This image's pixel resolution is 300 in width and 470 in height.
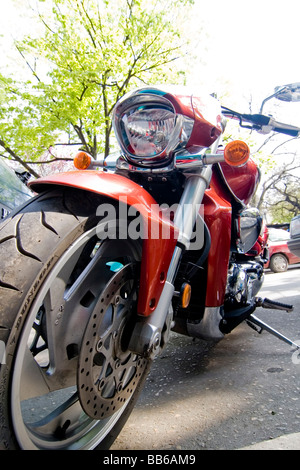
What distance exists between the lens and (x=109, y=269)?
1.35 meters

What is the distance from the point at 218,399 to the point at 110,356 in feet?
2.89

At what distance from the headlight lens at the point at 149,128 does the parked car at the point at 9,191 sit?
8.49 feet

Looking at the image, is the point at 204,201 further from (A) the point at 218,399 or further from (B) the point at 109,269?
(A) the point at 218,399

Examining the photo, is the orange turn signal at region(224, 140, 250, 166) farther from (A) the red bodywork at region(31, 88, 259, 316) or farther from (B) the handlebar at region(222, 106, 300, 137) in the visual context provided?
(B) the handlebar at region(222, 106, 300, 137)

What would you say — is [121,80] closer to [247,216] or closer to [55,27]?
[55,27]

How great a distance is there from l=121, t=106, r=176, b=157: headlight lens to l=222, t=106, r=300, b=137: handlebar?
3.21ft

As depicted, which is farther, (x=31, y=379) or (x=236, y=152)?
(x=236, y=152)

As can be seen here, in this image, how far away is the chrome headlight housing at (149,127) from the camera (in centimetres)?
143

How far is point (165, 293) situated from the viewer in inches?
50.9

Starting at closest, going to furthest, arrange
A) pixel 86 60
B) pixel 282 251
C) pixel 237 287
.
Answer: pixel 237 287
pixel 86 60
pixel 282 251

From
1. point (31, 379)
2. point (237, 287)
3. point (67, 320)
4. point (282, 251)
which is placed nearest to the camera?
point (31, 379)

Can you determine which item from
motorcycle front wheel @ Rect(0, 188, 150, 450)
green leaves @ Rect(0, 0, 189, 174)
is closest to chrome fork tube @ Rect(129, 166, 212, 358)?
motorcycle front wheel @ Rect(0, 188, 150, 450)

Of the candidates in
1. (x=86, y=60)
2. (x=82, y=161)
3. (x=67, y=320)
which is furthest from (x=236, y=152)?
(x=86, y=60)
